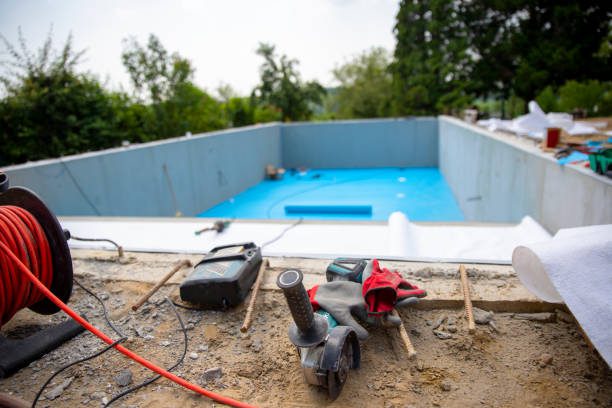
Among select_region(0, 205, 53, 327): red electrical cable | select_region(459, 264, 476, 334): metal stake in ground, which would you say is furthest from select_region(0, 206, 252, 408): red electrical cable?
select_region(459, 264, 476, 334): metal stake in ground

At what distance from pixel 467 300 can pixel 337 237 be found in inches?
58.2

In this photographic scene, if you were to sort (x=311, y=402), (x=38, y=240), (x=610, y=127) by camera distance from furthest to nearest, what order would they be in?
(x=610, y=127) < (x=38, y=240) < (x=311, y=402)

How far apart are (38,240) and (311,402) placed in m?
1.57

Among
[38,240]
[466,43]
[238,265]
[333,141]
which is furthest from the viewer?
[466,43]

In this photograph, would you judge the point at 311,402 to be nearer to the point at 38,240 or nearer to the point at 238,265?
the point at 238,265

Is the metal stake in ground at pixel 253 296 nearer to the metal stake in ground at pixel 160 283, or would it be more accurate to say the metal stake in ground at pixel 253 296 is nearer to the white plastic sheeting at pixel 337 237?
the white plastic sheeting at pixel 337 237

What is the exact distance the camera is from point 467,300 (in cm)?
194

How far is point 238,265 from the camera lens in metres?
2.22

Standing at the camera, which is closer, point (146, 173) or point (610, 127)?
point (610, 127)

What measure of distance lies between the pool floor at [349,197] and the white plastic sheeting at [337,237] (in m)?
4.26

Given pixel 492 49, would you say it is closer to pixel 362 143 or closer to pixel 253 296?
pixel 362 143

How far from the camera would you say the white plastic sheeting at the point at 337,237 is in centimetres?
279

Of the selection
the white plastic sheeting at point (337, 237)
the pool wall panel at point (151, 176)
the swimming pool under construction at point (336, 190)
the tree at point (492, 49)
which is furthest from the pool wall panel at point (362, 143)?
the white plastic sheeting at point (337, 237)

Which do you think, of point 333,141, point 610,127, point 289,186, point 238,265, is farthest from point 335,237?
point 333,141
